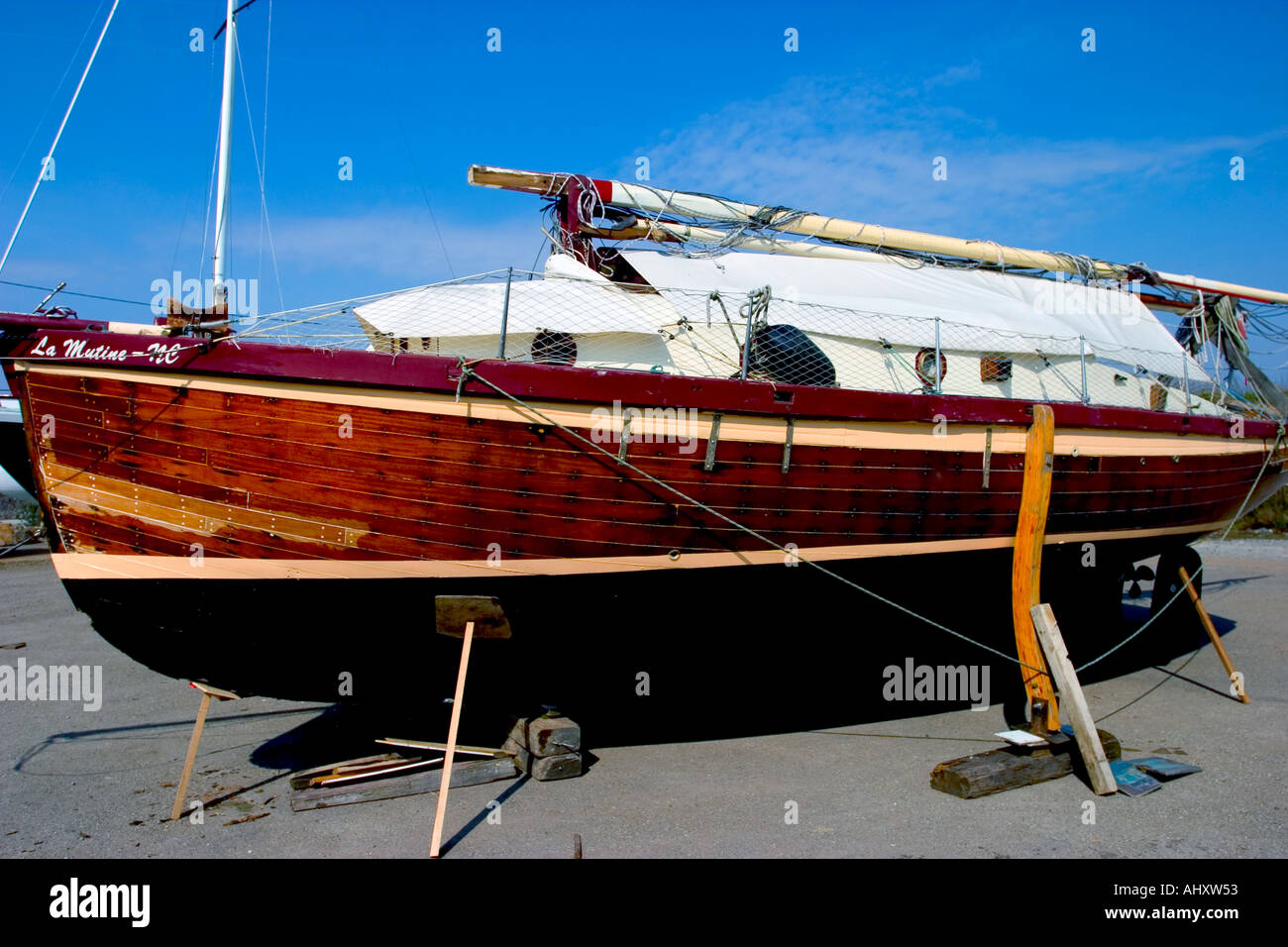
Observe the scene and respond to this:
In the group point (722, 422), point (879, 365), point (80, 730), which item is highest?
point (879, 365)

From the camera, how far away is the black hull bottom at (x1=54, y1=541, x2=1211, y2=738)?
522 cm

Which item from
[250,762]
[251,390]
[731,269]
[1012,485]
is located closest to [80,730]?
[250,762]

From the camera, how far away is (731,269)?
24.8ft

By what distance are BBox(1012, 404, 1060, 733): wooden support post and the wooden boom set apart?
10.3ft

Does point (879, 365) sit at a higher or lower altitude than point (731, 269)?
lower

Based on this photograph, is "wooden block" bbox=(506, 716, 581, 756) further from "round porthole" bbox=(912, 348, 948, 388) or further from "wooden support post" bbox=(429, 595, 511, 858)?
"round porthole" bbox=(912, 348, 948, 388)

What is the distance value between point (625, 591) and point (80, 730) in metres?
4.65

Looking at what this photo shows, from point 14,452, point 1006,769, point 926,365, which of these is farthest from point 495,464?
point 926,365

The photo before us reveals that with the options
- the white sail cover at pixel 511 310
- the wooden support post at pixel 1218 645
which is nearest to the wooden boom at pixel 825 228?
the white sail cover at pixel 511 310

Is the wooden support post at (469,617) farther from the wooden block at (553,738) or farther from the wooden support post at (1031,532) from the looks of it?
the wooden support post at (1031,532)
